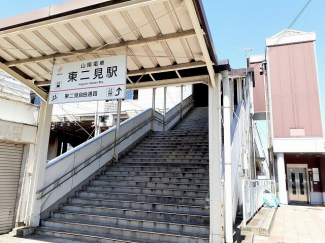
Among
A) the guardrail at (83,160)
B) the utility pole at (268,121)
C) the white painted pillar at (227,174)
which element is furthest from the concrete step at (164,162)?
the utility pole at (268,121)

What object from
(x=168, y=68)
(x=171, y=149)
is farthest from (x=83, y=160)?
(x=168, y=68)

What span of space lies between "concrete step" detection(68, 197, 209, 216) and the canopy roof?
2756mm

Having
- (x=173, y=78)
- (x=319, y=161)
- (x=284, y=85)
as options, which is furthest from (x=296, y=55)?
(x=173, y=78)

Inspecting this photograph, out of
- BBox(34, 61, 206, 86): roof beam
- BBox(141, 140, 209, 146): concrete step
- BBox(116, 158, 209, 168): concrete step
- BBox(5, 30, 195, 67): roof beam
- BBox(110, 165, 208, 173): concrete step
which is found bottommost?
BBox(110, 165, 208, 173): concrete step

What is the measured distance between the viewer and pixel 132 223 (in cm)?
509

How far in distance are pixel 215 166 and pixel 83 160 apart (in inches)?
165

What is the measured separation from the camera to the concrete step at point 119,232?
4.51 m

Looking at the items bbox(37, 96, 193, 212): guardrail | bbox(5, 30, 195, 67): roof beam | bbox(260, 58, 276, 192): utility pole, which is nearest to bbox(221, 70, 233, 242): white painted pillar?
bbox(5, 30, 195, 67): roof beam

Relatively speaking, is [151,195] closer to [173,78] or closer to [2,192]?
[173,78]

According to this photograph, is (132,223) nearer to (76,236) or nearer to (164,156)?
(76,236)

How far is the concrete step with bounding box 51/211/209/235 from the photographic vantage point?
185 inches

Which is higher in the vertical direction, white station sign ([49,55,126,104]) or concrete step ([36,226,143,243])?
white station sign ([49,55,126,104])

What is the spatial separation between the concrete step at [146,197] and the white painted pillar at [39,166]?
1.17 m

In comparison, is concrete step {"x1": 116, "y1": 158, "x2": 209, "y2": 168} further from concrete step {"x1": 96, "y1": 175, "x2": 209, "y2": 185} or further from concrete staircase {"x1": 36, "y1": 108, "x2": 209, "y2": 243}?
concrete step {"x1": 96, "y1": 175, "x2": 209, "y2": 185}
